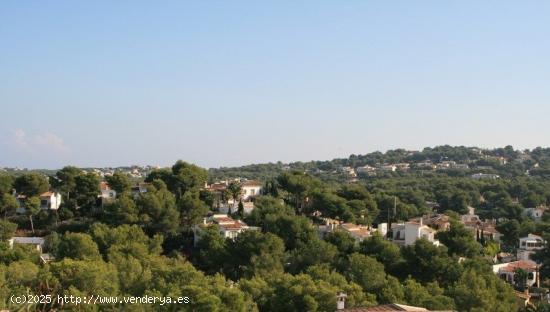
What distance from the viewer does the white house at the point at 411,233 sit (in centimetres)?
3793

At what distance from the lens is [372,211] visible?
46.2 meters

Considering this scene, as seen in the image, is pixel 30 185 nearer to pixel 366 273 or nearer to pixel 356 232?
pixel 356 232

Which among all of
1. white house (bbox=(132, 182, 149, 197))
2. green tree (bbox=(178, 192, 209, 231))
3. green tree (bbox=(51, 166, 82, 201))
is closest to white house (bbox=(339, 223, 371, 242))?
green tree (bbox=(178, 192, 209, 231))

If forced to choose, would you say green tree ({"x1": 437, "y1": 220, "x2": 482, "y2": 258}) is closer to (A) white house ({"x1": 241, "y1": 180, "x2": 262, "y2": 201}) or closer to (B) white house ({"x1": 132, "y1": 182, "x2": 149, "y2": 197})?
(A) white house ({"x1": 241, "y1": 180, "x2": 262, "y2": 201})

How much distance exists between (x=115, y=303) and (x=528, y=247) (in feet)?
111

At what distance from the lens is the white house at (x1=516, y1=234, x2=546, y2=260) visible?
42938 millimetres

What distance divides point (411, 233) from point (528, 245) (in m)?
11.3

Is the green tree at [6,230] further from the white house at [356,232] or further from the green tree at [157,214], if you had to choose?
the white house at [356,232]

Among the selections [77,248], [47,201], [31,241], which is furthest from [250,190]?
[77,248]

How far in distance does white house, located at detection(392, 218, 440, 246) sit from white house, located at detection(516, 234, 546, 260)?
8732 mm

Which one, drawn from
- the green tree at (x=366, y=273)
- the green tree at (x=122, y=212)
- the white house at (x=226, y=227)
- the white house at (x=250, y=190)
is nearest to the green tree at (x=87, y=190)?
the green tree at (x=122, y=212)

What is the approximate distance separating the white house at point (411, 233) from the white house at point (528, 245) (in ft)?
28.6

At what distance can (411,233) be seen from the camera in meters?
38.7

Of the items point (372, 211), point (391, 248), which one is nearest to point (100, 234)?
point (391, 248)
